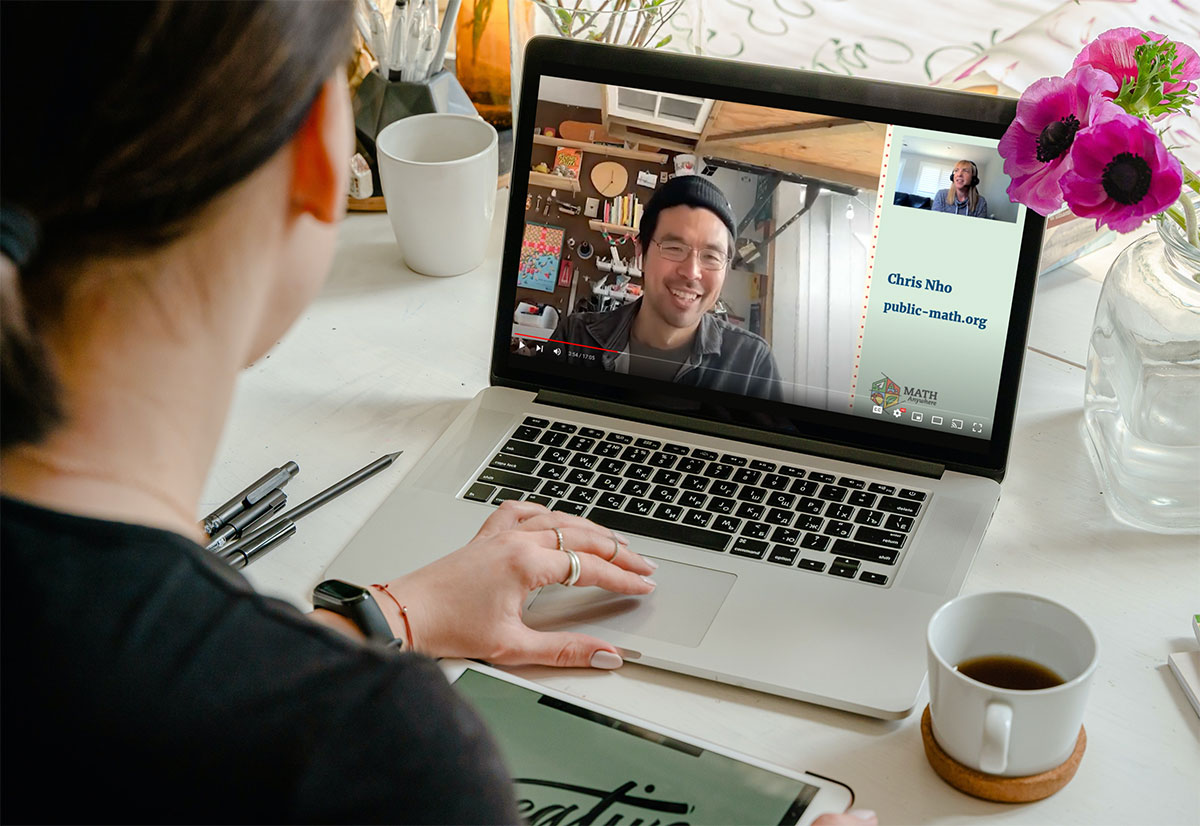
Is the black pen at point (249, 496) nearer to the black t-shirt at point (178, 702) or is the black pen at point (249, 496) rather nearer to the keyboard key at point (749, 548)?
the keyboard key at point (749, 548)

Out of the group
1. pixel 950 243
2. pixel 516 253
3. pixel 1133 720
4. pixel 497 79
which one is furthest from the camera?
pixel 497 79

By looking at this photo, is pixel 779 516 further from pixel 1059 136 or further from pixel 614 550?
pixel 1059 136

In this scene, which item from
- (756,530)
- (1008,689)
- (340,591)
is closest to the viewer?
(1008,689)

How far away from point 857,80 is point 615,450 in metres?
0.33

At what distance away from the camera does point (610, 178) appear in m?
0.92

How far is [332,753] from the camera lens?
39 cm

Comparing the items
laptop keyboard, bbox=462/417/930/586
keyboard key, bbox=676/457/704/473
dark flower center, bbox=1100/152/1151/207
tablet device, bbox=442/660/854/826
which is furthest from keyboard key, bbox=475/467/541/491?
dark flower center, bbox=1100/152/1151/207

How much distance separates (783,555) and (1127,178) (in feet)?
1.09

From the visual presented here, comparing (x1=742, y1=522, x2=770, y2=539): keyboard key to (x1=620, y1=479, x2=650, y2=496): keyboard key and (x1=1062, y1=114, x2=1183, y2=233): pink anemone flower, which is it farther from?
(x1=1062, y1=114, x2=1183, y2=233): pink anemone flower

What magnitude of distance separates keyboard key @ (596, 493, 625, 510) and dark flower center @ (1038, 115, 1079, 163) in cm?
38

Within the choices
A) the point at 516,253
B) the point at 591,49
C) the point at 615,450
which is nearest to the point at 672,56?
the point at 591,49

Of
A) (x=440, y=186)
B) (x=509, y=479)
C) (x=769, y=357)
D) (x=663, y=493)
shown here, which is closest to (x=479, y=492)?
(x=509, y=479)

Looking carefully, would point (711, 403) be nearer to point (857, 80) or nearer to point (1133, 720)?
point (857, 80)

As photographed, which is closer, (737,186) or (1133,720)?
(1133,720)
